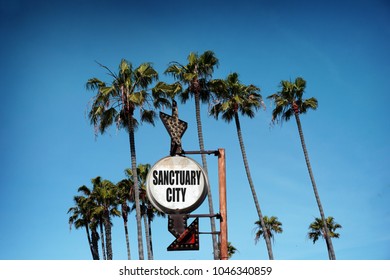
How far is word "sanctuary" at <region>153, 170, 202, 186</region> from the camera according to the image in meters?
7.55

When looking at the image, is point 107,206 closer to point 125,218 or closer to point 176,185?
point 125,218

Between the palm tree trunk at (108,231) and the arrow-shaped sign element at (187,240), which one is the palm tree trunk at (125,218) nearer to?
the palm tree trunk at (108,231)

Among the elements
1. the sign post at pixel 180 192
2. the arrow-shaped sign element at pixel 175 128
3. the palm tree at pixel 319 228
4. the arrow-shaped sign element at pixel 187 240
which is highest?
the palm tree at pixel 319 228

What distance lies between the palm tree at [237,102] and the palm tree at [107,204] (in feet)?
65.0

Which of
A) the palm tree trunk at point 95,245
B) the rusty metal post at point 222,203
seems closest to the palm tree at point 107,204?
the palm tree trunk at point 95,245

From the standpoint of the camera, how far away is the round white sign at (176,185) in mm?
7438

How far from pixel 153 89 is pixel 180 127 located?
24265mm

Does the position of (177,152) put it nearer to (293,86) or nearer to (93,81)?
(93,81)

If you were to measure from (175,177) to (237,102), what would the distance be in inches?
1194

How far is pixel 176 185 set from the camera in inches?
296

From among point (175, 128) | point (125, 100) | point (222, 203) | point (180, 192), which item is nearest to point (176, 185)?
point (180, 192)

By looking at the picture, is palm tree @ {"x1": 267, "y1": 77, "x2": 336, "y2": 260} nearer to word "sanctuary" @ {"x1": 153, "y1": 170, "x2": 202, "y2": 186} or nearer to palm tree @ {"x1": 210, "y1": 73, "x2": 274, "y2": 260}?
palm tree @ {"x1": 210, "y1": 73, "x2": 274, "y2": 260}
